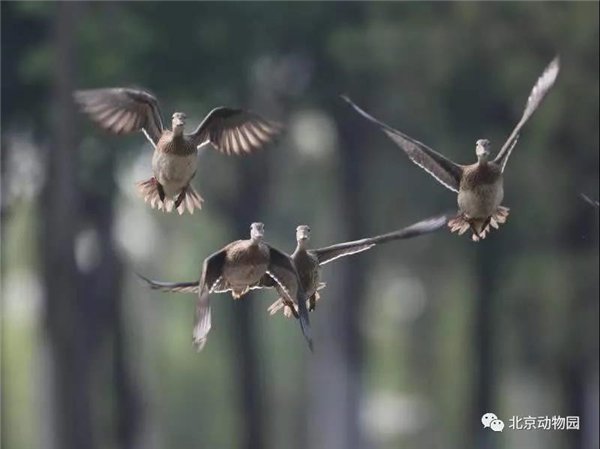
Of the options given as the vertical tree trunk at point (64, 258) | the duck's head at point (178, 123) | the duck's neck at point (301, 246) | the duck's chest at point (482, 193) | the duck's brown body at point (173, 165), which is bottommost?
the duck's neck at point (301, 246)

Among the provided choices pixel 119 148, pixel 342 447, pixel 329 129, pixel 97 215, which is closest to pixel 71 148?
pixel 119 148

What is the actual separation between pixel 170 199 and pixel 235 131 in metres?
0.83

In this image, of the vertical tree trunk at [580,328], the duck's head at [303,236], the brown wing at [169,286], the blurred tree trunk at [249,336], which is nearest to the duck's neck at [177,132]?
the duck's head at [303,236]

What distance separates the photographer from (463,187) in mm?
9203

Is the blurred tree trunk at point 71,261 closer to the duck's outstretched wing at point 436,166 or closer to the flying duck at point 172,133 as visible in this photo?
the flying duck at point 172,133

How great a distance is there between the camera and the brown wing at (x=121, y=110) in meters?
9.70

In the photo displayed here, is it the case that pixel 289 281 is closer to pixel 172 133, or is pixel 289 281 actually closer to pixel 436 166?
pixel 172 133

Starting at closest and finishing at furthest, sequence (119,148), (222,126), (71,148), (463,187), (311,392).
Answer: (463,187)
(222,126)
(71,148)
(119,148)
(311,392)

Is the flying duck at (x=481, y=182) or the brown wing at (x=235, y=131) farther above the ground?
the brown wing at (x=235, y=131)

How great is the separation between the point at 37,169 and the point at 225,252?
2027 centimetres

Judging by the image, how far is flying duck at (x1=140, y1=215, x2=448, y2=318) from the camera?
8188 millimetres

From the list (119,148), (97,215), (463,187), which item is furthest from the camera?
(97,215)

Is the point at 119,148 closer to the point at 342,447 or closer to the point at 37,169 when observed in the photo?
the point at 37,169

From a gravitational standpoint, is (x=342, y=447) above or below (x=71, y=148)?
below
